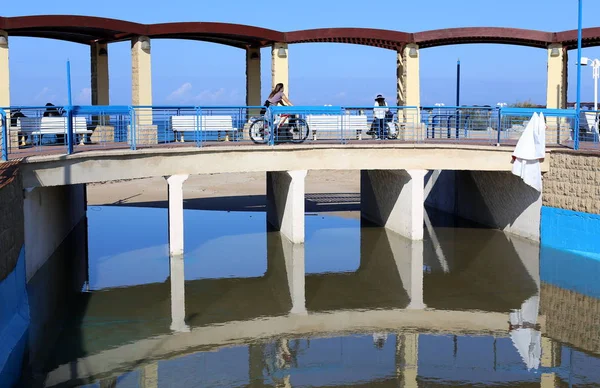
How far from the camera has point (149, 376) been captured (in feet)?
39.2

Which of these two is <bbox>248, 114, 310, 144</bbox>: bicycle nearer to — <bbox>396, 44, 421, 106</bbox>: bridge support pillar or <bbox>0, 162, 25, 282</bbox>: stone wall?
<bbox>396, 44, 421, 106</bbox>: bridge support pillar

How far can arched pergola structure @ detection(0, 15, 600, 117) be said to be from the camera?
22.7 metres

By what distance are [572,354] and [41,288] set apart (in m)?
10.8

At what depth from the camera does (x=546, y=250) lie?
2094 cm

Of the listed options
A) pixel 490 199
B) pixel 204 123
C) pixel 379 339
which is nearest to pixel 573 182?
pixel 490 199

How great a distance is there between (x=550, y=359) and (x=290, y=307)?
Answer: 543 centimetres

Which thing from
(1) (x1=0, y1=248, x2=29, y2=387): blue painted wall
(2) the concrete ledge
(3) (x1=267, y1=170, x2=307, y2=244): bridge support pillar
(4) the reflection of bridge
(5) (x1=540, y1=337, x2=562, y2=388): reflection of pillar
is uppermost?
(2) the concrete ledge

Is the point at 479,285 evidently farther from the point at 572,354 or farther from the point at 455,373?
the point at 455,373

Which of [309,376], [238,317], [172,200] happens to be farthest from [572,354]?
[172,200]

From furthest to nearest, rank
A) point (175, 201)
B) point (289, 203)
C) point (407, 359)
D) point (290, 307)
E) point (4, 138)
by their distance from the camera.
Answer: point (289, 203) → point (175, 201) → point (290, 307) → point (4, 138) → point (407, 359)

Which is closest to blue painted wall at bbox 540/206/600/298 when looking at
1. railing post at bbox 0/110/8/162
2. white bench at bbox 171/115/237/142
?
white bench at bbox 171/115/237/142

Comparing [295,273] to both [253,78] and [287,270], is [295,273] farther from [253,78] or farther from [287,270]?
[253,78]

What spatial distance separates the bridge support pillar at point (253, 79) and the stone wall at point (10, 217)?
12.2 metres

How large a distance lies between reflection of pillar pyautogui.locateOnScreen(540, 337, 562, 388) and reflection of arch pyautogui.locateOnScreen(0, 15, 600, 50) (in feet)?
44.7
